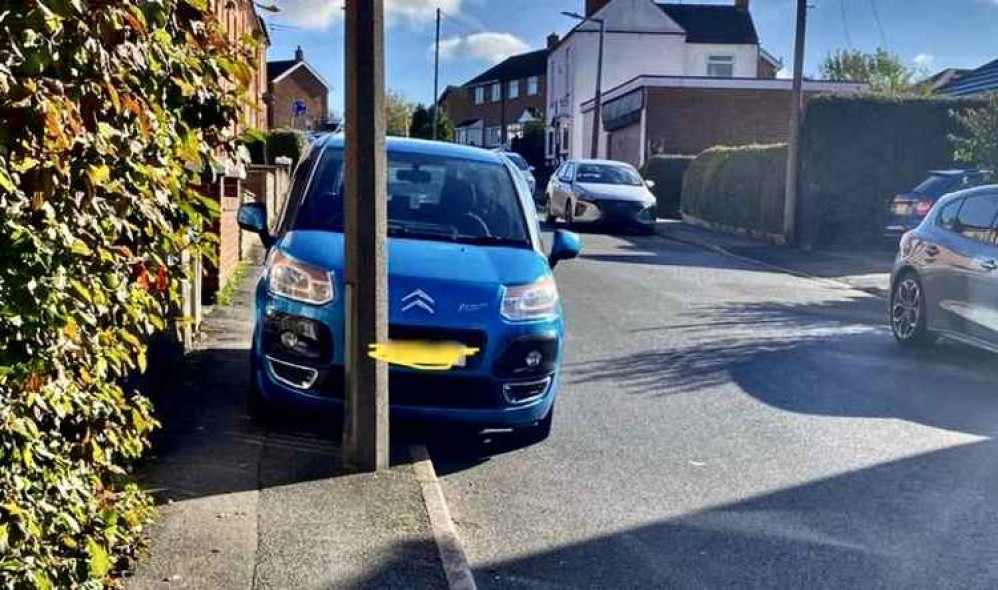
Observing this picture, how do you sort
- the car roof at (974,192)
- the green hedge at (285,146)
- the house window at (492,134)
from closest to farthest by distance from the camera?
the car roof at (974,192) → the green hedge at (285,146) → the house window at (492,134)

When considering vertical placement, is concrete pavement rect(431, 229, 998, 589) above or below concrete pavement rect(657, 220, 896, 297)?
above

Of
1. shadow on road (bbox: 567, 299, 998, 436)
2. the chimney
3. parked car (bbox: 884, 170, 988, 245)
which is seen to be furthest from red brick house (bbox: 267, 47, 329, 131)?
shadow on road (bbox: 567, 299, 998, 436)

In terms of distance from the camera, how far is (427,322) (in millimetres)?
6086

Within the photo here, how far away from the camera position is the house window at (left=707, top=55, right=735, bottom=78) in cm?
6009

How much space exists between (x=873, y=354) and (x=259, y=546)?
23.9ft

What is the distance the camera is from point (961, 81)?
3534 cm

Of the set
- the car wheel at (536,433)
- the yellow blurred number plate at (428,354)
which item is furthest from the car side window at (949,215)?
the yellow blurred number plate at (428,354)

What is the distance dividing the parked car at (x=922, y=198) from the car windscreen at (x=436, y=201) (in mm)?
13062

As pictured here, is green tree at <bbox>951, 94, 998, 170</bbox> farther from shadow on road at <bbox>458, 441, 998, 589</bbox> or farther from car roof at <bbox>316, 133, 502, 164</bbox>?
shadow on road at <bbox>458, 441, 998, 589</bbox>

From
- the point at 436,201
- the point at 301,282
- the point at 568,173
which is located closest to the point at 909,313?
the point at 436,201

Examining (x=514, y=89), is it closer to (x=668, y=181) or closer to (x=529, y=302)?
(x=668, y=181)

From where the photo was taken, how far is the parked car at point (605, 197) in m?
25.8

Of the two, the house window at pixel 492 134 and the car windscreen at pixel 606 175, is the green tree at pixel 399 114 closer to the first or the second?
the house window at pixel 492 134

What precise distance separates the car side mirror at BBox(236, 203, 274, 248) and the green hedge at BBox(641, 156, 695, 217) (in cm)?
2869
